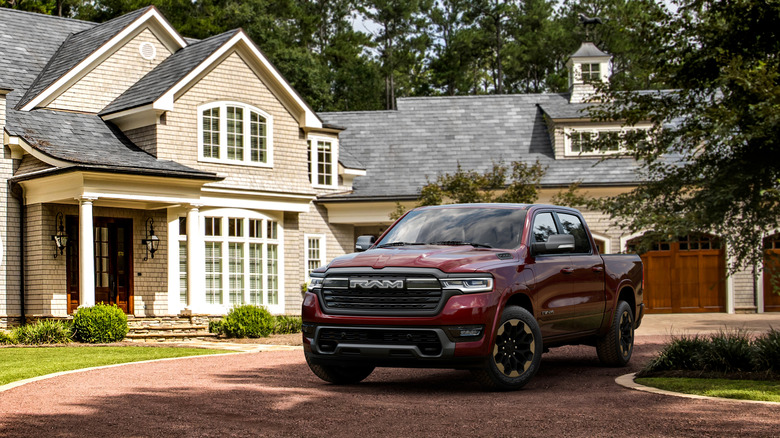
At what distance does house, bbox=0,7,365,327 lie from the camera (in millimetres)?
19359

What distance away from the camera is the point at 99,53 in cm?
2147

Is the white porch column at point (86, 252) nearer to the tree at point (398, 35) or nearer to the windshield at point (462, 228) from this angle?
the windshield at point (462, 228)

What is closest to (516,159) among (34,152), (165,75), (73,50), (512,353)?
(165,75)

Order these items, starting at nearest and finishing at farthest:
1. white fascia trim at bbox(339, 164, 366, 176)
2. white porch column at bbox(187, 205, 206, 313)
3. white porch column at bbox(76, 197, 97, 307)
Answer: white porch column at bbox(76, 197, 97, 307)
white porch column at bbox(187, 205, 206, 313)
white fascia trim at bbox(339, 164, 366, 176)

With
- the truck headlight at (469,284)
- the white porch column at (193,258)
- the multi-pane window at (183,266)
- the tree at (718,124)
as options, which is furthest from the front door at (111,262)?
the truck headlight at (469,284)

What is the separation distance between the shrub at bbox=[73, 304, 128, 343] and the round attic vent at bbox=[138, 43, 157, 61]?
25.3 ft

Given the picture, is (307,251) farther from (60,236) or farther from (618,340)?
(618,340)

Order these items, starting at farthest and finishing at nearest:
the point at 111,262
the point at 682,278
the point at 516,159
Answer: the point at 516,159
the point at 682,278
the point at 111,262

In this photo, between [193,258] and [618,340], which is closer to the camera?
[618,340]

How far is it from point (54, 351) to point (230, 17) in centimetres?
2869

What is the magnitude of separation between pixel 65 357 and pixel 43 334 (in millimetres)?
3993

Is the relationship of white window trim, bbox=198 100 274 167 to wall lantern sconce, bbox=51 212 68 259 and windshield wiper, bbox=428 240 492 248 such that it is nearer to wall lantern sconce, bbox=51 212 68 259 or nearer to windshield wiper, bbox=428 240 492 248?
wall lantern sconce, bbox=51 212 68 259

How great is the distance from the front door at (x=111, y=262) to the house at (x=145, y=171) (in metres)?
0.03

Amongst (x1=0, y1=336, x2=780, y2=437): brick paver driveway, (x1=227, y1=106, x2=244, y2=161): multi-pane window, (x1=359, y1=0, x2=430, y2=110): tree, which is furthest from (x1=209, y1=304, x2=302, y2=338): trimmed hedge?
(x1=359, y1=0, x2=430, y2=110): tree
